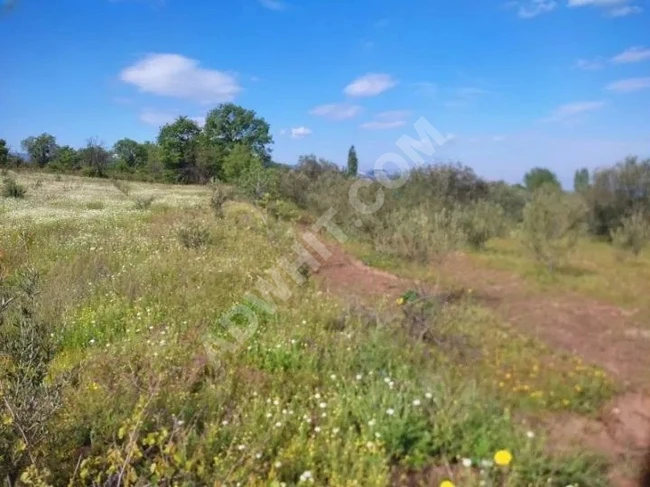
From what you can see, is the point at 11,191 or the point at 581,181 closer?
the point at 581,181

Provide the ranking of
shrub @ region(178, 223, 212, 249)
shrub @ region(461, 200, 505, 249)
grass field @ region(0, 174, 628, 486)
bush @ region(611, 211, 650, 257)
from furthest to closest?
shrub @ region(178, 223, 212, 249) → shrub @ region(461, 200, 505, 249) → bush @ region(611, 211, 650, 257) → grass field @ region(0, 174, 628, 486)

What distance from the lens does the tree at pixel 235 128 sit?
53.2 meters

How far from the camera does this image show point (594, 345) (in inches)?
178

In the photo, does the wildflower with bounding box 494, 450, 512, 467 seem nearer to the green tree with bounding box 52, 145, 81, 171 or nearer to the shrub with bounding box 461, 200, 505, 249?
→ the shrub with bounding box 461, 200, 505, 249

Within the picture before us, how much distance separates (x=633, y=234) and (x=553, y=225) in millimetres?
778

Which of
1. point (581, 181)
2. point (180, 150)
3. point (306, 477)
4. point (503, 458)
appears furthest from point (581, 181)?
point (180, 150)

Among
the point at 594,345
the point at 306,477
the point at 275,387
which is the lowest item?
the point at 306,477

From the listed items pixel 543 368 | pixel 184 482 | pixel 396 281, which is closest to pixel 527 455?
pixel 543 368

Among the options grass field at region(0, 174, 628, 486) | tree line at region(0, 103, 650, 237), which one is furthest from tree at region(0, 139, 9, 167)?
grass field at region(0, 174, 628, 486)

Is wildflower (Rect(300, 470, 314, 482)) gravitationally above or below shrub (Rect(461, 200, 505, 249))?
below

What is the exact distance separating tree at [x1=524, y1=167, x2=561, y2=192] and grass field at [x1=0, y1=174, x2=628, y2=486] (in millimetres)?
922

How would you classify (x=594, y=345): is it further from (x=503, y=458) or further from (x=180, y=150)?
(x=180, y=150)

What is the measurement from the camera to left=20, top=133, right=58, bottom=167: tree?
55094mm

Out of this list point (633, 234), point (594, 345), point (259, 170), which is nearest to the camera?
point (594, 345)
